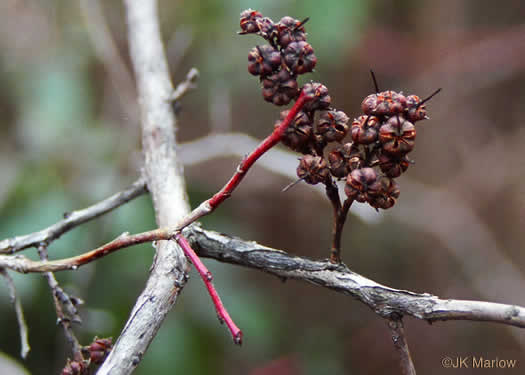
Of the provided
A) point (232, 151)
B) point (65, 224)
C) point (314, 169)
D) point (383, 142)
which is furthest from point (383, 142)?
point (232, 151)

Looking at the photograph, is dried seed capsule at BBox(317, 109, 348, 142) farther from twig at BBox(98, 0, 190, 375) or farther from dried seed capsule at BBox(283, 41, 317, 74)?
twig at BBox(98, 0, 190, 375)

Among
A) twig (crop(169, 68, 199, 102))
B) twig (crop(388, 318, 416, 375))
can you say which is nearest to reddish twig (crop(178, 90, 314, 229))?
twig (crop(388, 318, 416, 375))

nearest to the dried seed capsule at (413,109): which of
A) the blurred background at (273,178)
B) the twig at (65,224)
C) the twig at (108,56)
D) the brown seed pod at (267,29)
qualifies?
the brown seed pod at (267,29)

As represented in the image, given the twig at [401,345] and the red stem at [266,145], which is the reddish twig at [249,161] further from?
the twig at [401,345]

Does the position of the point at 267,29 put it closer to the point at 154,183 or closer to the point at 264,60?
the point at 264,60

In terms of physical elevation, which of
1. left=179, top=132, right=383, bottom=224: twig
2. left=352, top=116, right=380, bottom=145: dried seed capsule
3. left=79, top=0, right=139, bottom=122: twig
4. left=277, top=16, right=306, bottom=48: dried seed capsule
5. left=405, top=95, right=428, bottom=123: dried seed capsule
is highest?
left=79, top=0, right=139, bottom=122: twig
